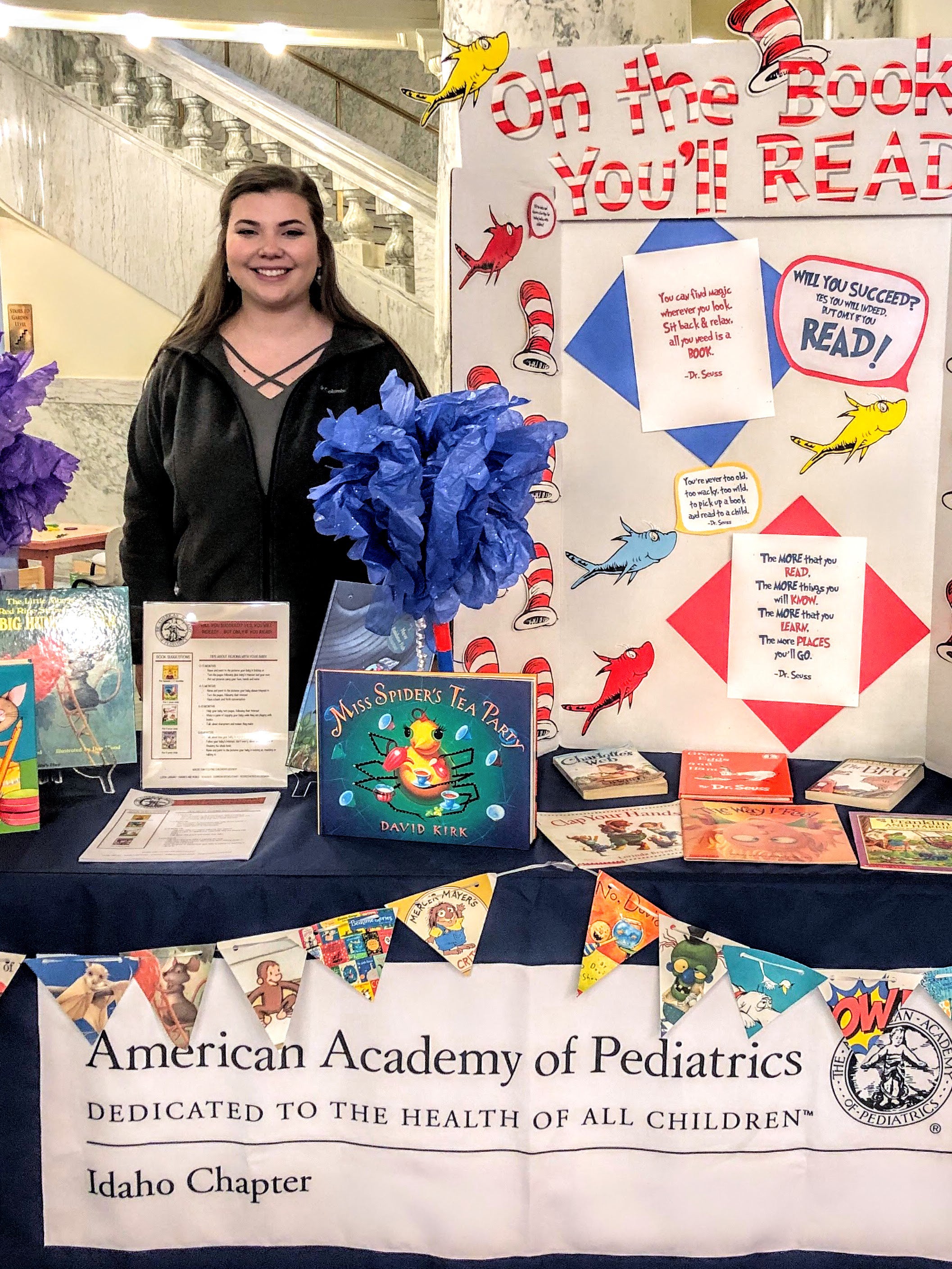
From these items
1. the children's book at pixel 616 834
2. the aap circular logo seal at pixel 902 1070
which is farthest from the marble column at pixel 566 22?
the aap circular logo seal at pixel 902 1070

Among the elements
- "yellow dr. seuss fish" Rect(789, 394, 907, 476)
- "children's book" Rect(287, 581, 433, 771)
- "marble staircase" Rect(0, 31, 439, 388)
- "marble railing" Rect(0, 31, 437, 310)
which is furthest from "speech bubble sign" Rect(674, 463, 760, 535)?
"marble railing" Rect(0, 31, 437, 310)

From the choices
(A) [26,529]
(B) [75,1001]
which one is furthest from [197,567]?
(B) [75,1001]

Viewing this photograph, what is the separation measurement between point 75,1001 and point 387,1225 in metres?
0.49

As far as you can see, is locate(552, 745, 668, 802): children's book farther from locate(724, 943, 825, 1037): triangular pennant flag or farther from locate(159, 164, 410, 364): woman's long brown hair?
locate(159, 164, 410, 364): woman's long brown hair

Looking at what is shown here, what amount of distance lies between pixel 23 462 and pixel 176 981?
2.30 feet

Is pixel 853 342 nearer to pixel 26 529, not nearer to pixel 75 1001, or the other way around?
pixel 26 529

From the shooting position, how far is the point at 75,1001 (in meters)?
1.43

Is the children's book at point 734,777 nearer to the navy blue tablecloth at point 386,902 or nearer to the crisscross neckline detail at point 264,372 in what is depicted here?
the navy blue tablecloth at point 386,902

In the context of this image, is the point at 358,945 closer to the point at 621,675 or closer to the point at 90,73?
the point at 621,675

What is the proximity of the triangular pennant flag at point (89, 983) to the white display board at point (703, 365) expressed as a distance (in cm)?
66

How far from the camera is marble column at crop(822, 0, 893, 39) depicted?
9.90ft

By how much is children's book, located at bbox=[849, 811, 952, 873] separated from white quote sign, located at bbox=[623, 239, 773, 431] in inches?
23.6

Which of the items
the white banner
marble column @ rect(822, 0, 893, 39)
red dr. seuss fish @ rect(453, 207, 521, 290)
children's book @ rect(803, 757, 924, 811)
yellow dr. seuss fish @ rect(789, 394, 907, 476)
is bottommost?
the white banner

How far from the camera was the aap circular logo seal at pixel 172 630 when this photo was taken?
1.60 meters
